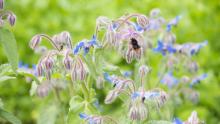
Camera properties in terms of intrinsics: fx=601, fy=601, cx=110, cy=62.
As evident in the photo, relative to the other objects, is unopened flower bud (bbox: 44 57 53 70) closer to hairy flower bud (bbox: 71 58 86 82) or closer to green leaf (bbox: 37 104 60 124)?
hairy flower bud (bbox: 71 58 86 82)

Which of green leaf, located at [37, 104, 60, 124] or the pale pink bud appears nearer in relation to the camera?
green leaf, located at [37, 104, 60, 124]

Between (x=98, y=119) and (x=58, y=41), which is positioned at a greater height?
(x=58, y=41)

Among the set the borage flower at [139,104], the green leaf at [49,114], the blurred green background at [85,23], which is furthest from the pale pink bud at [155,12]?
the blurred green background at [85,23]

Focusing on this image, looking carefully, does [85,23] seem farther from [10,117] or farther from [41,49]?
[10,117]

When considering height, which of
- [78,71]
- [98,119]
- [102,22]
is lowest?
[98,119]

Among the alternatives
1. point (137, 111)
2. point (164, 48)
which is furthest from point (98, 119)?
point (164, 48)

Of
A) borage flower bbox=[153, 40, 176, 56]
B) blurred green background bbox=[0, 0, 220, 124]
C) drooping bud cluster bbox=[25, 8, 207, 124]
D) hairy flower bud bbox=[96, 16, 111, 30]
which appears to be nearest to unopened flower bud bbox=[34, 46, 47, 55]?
borage flower bbox=[153, 40, 176, 56]
